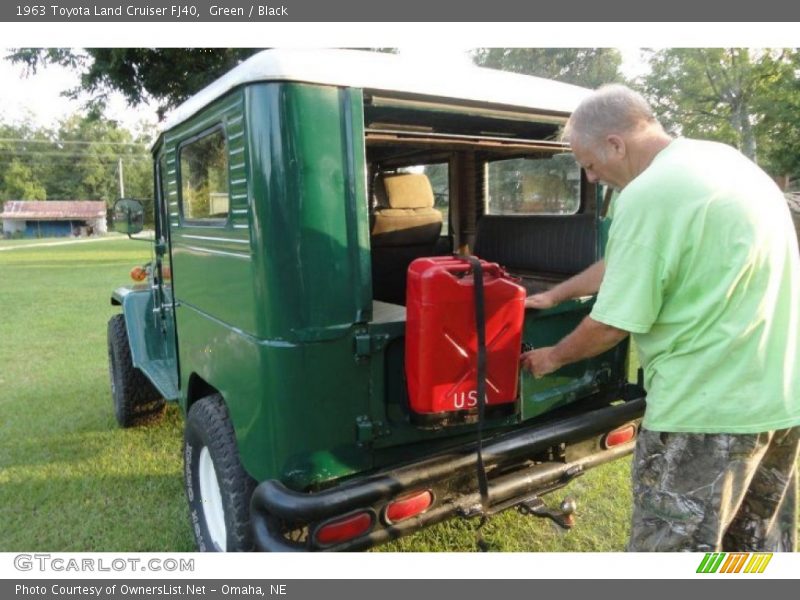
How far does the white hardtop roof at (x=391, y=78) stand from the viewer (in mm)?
1989

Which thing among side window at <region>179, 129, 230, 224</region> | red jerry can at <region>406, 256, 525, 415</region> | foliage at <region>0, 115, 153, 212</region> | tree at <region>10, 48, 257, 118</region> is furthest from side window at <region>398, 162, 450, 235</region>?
foliage at <region>0, 115, 153, 212</region>

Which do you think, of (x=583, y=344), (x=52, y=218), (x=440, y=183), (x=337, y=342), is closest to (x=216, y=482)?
(x=337, y=342)

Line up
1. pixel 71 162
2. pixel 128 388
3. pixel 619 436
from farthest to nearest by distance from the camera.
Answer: pixel 71 162 < pixel 128 388 < pixel 619 436

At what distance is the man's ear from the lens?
6.17ft

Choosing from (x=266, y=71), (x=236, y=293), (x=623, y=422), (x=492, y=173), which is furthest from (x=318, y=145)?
(x=492, y=173)

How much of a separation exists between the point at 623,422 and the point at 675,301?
3.73ft

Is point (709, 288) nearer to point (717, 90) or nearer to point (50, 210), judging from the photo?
point (717, 90)

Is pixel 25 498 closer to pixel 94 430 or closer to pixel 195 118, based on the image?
pixel 94 430

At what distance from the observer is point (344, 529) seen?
206cm

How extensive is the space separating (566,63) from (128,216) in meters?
20.1

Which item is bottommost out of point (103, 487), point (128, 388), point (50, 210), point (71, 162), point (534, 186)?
point (103, 487)

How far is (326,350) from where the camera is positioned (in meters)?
2.13

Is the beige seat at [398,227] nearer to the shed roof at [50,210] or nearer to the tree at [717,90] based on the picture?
the tree at [717,90]

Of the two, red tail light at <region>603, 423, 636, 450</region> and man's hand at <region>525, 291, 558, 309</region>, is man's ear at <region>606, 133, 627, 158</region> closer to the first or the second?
man's hand at <region>525, 291, 558, 309</region>
